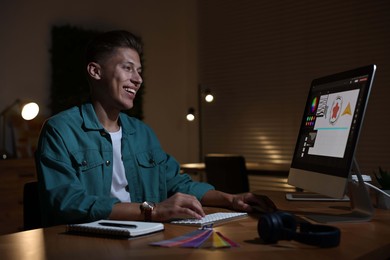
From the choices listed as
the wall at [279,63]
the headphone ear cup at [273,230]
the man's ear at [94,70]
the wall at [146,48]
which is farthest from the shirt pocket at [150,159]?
the wall at [279,63]

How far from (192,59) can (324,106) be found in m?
4.78

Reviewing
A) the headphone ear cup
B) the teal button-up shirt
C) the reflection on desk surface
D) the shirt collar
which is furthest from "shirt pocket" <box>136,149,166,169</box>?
the reflection on desk surface

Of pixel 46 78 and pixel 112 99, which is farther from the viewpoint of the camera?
pixel 46 78

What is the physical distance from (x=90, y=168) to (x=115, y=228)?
22.3 inches

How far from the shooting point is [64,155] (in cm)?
175

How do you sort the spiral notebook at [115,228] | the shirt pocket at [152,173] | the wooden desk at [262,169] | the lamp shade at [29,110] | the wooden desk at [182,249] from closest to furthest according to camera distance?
the wooden desk at [182,249]
the spiral notebook at [115,228]
the shirt pocket at [152,173]
the lamp shade at [29,110]
the wooden desk at [262,169]

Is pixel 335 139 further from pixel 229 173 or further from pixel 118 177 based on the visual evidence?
pixel 229 173

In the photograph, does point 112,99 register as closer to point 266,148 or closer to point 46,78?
point 46,78

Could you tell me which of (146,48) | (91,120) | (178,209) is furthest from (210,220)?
(146,48)

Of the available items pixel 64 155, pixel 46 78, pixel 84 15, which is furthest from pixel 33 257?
pixel 84 15

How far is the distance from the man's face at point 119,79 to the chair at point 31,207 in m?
0.45

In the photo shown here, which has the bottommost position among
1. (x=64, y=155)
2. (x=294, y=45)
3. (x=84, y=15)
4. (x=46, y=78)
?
(x=64, y=155)

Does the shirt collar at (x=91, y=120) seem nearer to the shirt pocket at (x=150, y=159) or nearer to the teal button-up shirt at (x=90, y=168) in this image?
the teal button-up shirt at (x=90, y=168)

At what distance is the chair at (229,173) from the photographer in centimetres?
409
